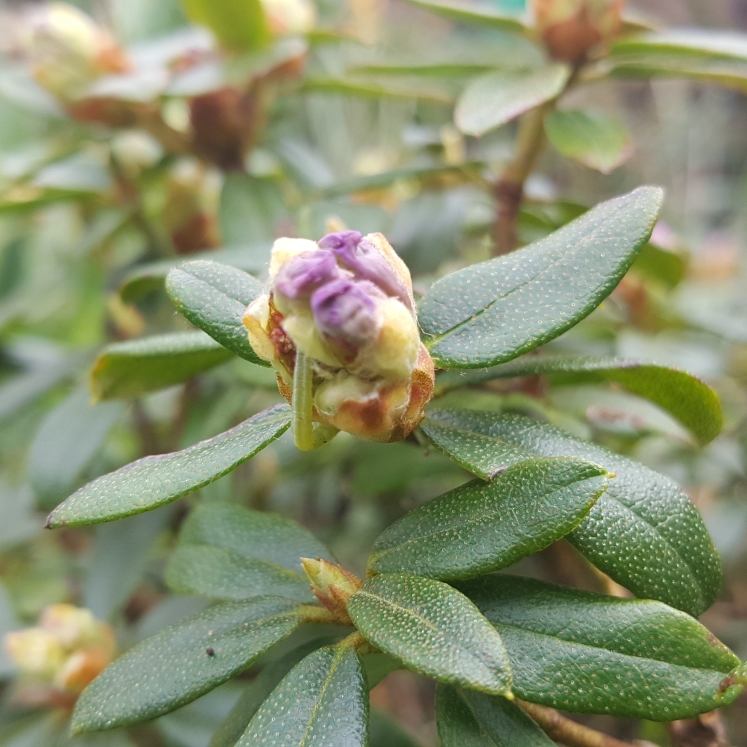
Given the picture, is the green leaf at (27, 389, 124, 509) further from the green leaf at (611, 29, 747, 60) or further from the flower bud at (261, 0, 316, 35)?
the green leaf at (611, 29, 747, 60)

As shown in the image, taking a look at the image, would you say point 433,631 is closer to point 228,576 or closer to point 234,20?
point 228,576

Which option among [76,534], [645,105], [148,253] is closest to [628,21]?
[148,253]

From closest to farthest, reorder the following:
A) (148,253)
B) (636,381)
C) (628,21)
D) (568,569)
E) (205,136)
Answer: (636,381), (568,569), (628,21), (205,136), (148,253)

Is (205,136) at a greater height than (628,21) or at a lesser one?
lesser

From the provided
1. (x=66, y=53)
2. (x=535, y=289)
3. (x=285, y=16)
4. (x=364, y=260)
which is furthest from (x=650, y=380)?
(x=66, y=53)

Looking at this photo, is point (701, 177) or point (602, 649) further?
point (701, 177)

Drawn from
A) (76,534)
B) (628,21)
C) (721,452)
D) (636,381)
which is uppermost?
(628,21)

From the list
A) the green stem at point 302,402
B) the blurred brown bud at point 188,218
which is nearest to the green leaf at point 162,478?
the green stem at point 302,402

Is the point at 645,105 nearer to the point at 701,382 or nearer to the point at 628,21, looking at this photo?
Result: the point at 628,21
